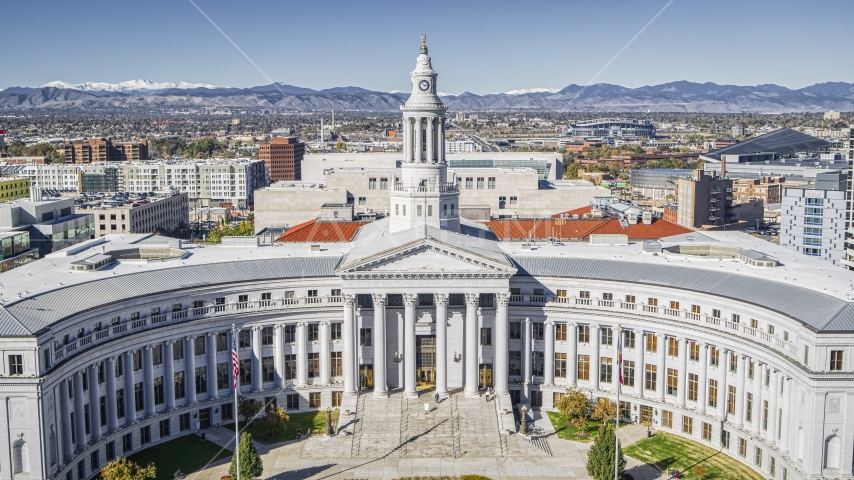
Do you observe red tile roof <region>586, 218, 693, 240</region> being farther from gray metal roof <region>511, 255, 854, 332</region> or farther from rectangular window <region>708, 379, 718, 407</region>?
rectangular window <region>708, 379, 718, 407</region>

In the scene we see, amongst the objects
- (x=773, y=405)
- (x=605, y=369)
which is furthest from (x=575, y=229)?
(x=773, y=405)

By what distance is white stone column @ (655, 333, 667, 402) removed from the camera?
4033 inches

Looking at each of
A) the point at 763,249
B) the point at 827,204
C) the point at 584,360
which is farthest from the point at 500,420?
the point at 827,204

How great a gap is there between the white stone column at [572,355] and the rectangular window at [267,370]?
3364 centimetres

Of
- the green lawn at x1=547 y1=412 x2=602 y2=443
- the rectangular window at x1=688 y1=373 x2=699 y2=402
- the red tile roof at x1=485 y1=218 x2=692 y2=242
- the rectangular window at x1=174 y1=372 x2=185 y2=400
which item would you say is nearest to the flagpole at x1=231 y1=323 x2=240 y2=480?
the rectangular window at x1=174 y1=372 x2=185 y2=400

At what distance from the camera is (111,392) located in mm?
93875

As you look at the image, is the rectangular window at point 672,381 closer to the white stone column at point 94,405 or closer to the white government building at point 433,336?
the white government building at point 433,336

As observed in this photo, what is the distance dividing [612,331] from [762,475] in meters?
22.4

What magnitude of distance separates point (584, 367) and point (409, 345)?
20485 millimetres

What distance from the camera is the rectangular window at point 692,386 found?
3986 inches

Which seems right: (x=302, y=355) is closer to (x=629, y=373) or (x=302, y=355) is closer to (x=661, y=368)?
(x=629, y=373)

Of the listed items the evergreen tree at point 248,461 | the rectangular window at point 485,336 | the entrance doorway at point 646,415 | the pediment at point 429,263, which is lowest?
the entrance doorway at point 646,415

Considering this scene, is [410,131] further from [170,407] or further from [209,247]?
[170,407]

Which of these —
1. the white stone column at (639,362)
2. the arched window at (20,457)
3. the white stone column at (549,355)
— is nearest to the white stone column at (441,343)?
the white stone column at (549,355)
